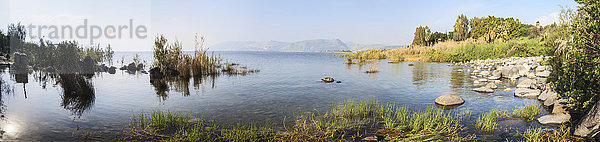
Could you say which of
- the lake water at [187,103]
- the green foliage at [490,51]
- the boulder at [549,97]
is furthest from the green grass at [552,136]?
the green foliage at [490,51]

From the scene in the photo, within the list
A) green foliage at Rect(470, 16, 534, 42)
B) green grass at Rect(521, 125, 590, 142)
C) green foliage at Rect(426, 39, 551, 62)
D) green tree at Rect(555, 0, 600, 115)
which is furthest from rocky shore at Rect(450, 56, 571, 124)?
green foliage at Rect(470, 16, 534, 42)

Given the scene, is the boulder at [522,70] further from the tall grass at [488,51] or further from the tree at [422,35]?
the tree at [422,35]

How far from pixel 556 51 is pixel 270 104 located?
907 cm

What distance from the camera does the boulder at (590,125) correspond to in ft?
18.2

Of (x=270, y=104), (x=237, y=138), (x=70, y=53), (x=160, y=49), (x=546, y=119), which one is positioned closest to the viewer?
(x=237, y=138)

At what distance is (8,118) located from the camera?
7645mm

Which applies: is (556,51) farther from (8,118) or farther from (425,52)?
(425,52)

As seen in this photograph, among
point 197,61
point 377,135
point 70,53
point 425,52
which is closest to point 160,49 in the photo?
point 197,61

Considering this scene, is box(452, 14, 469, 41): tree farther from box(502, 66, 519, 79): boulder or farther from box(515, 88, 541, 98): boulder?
box(515, 88, 541, 98): boulder

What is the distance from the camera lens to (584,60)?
6262mm

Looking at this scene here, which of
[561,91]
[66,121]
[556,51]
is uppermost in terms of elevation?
[556,51]

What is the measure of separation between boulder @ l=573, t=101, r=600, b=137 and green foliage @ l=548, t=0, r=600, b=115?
23.0 inches

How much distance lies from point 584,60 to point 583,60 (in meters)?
0.02

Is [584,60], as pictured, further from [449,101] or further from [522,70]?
[522,70]
